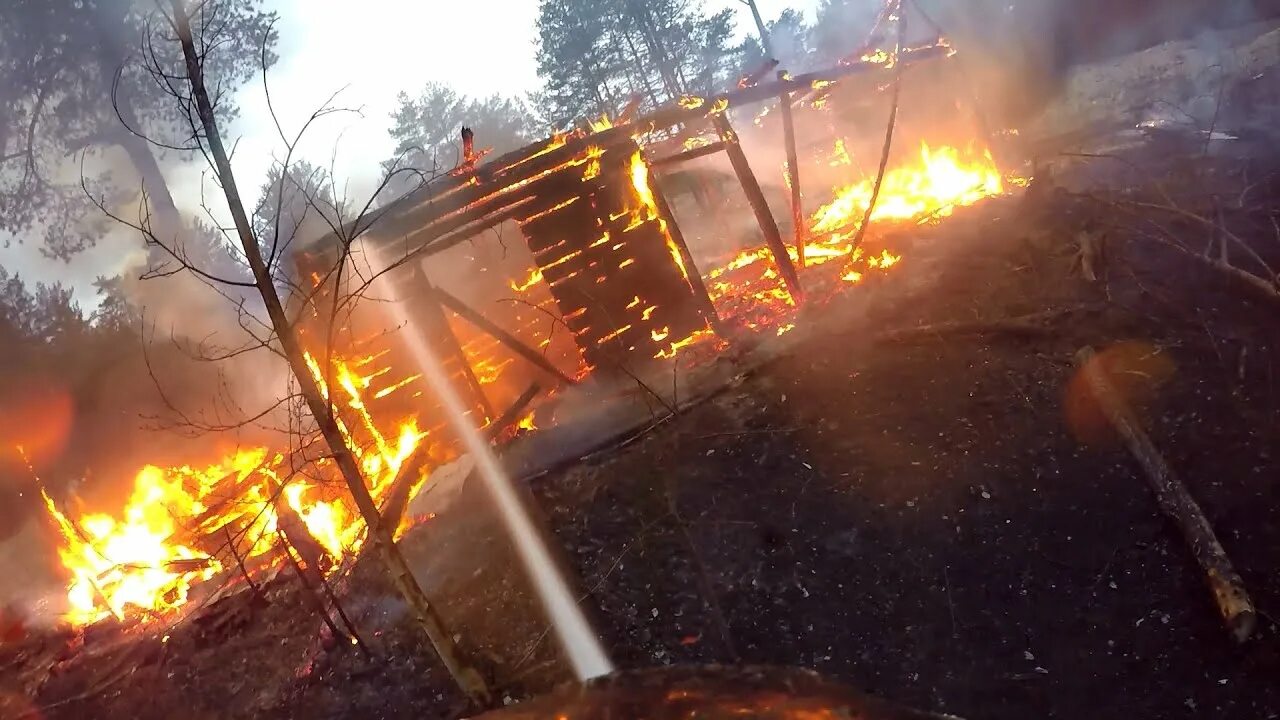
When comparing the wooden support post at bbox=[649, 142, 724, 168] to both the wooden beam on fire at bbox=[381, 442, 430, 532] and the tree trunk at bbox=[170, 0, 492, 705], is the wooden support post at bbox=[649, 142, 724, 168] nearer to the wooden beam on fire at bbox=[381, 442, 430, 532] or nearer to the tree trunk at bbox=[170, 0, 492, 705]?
the wooden beam on fire at bbox=[381, 442, 430, 532]

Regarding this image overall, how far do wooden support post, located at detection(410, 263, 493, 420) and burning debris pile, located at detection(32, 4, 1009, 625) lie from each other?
28 millimetres

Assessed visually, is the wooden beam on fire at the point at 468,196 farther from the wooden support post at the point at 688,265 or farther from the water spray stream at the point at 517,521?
the wooden support post at the point at 688,265

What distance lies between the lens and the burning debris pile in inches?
402

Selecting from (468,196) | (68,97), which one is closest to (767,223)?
(468,196)

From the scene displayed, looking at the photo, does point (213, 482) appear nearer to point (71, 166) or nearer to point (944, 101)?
point (71, 166)

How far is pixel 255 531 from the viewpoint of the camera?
12172 mm

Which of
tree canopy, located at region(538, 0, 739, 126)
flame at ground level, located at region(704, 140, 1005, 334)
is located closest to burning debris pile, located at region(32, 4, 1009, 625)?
flame at ground level, located at region(704, 140, 1005, 334)

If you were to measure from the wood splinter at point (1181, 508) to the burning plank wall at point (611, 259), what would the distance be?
19.2 feet

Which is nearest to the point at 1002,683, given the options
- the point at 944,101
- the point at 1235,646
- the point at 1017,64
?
the point at 1235,646

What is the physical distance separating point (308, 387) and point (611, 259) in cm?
656

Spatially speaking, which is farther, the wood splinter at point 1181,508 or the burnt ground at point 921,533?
the burnt ground at point 921,533

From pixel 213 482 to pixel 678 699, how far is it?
50.3 feet

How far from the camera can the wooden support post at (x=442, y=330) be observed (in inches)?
414

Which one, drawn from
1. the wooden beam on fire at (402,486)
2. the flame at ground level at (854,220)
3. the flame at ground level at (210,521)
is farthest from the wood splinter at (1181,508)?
the flame at ground level at (210,521)
